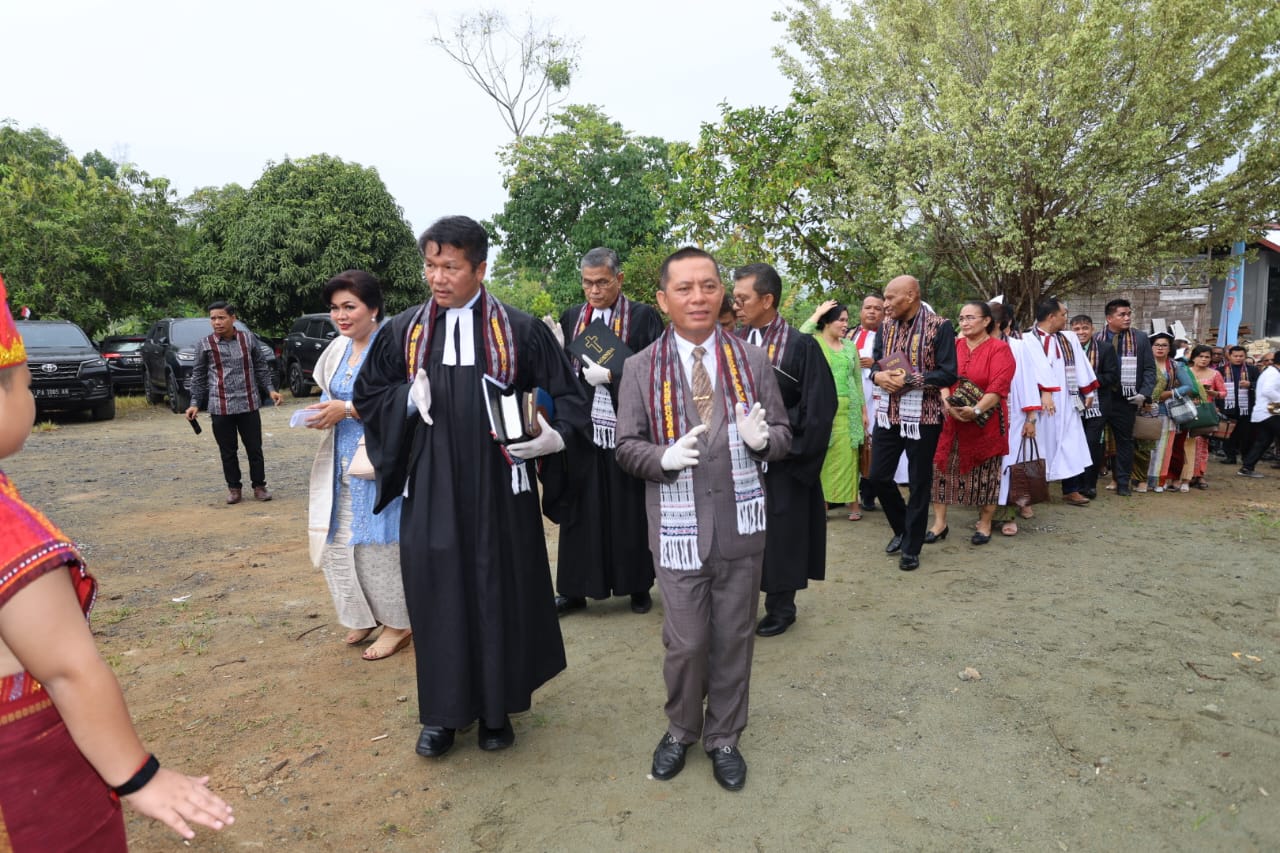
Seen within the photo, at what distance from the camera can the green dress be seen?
6.29m

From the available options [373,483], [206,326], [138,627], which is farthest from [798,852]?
[206,326]

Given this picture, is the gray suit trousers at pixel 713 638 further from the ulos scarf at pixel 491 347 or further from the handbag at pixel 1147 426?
the handbag at pixel 1147 426

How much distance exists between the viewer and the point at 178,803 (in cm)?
136

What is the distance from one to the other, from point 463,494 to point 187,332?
15.1 metres

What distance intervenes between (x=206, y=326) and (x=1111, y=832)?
55.4 feet

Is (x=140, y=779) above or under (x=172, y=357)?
under

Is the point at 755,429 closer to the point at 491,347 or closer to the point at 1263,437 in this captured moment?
the point at 491,347

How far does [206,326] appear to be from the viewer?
16.0 m

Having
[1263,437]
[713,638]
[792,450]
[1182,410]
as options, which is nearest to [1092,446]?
[1182,410]

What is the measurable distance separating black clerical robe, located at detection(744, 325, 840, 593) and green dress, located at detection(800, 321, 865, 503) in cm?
153

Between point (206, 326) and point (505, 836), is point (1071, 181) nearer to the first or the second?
point (505, 836)

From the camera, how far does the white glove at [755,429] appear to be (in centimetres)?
288

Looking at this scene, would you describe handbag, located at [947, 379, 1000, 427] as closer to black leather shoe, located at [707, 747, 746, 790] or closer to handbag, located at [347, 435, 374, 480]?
black leather shoe, located at [707, 747, 746, 790]

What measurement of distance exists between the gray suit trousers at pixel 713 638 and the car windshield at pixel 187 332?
1512 centimetres
